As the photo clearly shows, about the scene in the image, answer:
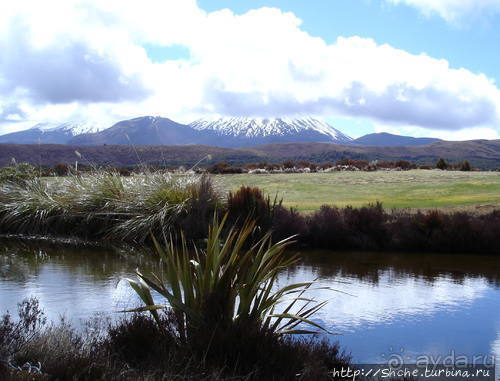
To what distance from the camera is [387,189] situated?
63.8 feet

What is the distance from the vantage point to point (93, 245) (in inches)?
490

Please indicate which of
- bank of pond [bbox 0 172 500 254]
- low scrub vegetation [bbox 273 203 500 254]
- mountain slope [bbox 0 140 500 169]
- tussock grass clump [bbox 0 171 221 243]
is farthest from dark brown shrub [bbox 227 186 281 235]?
mountain slope [bbox 0 140 500 169]

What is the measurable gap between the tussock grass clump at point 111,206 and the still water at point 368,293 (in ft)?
4.90

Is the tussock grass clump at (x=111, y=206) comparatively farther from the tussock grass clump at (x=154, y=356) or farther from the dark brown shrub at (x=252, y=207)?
the tussock grass clump at (x=154, y=356)

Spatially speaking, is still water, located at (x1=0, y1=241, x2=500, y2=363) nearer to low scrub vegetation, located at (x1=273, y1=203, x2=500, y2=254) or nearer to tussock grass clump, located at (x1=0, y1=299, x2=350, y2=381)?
low scrub vegetation, located at (x1=273, y1=203, x2=500, y2=254)

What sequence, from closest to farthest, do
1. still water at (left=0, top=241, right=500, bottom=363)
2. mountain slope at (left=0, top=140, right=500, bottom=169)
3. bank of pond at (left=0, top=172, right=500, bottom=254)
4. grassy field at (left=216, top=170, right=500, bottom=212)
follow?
still water at (left=0, top=241, right=500, bottom=363)
bank of pond at (left=0, top=172, right=500, bottom=254)
grassy field at (left=216, top=170, right=500, bottom=212)
mountain slope at (left=0, top=140, right=500, bottom=169)

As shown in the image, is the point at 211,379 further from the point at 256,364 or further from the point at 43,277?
the point at 43,277

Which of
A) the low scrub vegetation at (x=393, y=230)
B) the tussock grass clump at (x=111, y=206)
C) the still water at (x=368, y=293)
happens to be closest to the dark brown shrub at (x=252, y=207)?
the low scrub vegetation at (x=393, y=230)

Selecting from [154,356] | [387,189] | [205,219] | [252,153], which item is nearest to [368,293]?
[154,356]

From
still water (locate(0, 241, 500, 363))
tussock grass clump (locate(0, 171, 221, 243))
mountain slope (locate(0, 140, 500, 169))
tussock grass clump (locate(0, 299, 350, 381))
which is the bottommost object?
still water (locate(0, 241, 500, 363))

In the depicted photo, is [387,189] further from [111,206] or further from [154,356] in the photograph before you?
[154,356]

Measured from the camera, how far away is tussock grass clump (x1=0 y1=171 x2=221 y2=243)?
12586mm

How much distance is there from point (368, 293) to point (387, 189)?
12191mm

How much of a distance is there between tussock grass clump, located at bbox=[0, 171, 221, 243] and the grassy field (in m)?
1.74
